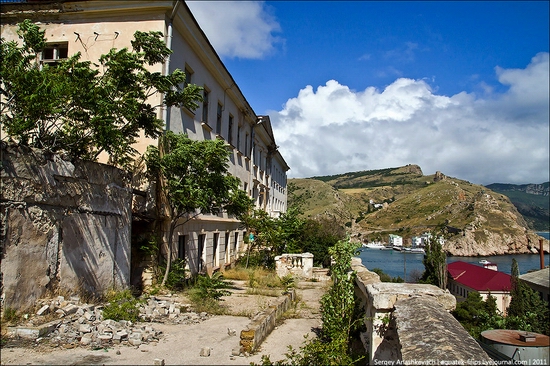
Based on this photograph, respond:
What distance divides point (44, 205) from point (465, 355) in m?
7.11

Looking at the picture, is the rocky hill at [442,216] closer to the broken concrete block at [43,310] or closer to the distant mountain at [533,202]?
the distant mountain at [533,202]

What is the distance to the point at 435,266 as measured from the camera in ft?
110

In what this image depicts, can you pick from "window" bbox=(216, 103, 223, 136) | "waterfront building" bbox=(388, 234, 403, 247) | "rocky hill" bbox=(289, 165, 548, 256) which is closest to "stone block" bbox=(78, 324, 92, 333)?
"window" bbox=(216, 103, 223, 136)

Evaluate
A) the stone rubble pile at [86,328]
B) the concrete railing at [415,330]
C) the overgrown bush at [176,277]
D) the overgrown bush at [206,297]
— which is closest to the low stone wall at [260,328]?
the overgrown bush at [206,297]

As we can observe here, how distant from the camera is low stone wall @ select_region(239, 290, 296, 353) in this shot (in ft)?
21.7

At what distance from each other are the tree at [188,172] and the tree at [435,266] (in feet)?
87.2

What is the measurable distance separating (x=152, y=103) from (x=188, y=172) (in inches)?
99.6

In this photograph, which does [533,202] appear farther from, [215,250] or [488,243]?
[215,250]

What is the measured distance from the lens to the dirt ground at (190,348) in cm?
562

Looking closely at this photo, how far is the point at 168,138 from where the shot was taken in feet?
38.2

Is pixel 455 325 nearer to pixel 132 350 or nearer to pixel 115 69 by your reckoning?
pixel 132 350

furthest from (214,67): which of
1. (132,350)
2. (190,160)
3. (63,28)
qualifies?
(132,350)

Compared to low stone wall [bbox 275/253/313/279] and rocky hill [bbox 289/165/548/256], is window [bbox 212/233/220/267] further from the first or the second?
rocky hill [bbox 289/165/548/256]

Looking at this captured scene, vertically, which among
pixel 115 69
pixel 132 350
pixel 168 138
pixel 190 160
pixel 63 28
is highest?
pixel 63 28
